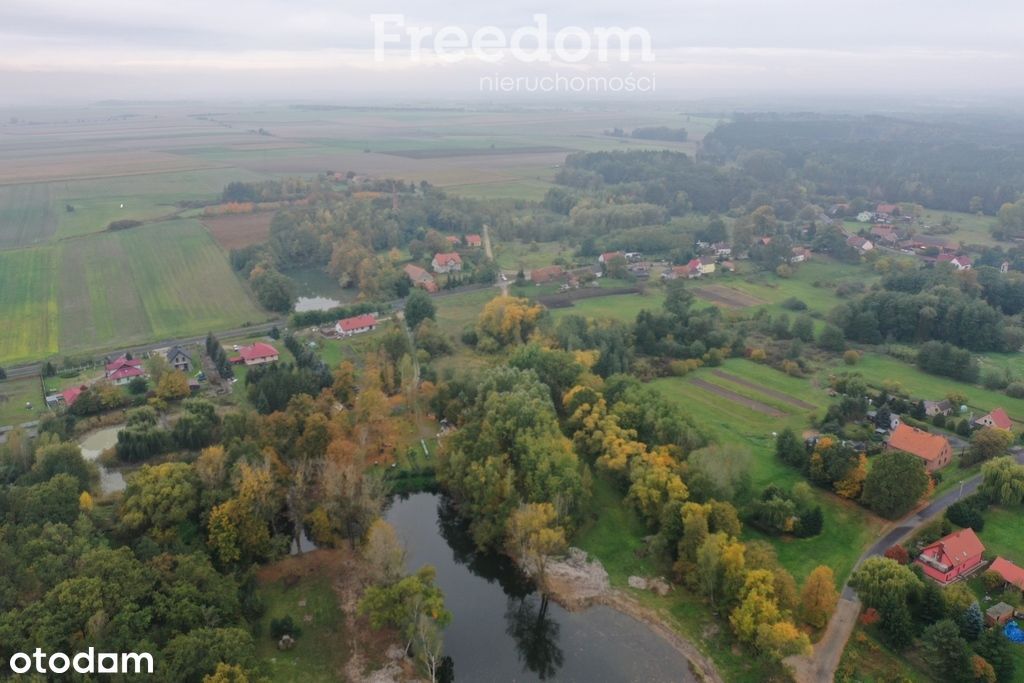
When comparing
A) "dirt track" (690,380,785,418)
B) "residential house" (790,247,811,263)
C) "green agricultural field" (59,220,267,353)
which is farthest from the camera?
"residential house" (790,247,811,263)

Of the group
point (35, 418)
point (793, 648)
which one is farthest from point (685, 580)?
point (35, 418)

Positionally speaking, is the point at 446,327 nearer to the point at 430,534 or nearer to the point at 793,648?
the point at 430,534

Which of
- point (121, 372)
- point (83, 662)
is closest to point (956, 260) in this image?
point (121, 372)

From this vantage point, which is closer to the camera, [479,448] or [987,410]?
[479,448]

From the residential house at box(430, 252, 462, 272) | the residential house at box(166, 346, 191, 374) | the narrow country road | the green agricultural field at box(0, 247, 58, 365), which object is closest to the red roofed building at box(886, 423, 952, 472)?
the narrow country road

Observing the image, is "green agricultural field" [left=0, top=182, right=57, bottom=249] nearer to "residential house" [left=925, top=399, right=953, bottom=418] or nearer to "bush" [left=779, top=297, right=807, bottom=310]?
"bush" [left=779, top=297, right=807, bottom=310]

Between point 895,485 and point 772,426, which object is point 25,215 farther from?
point 895,485
